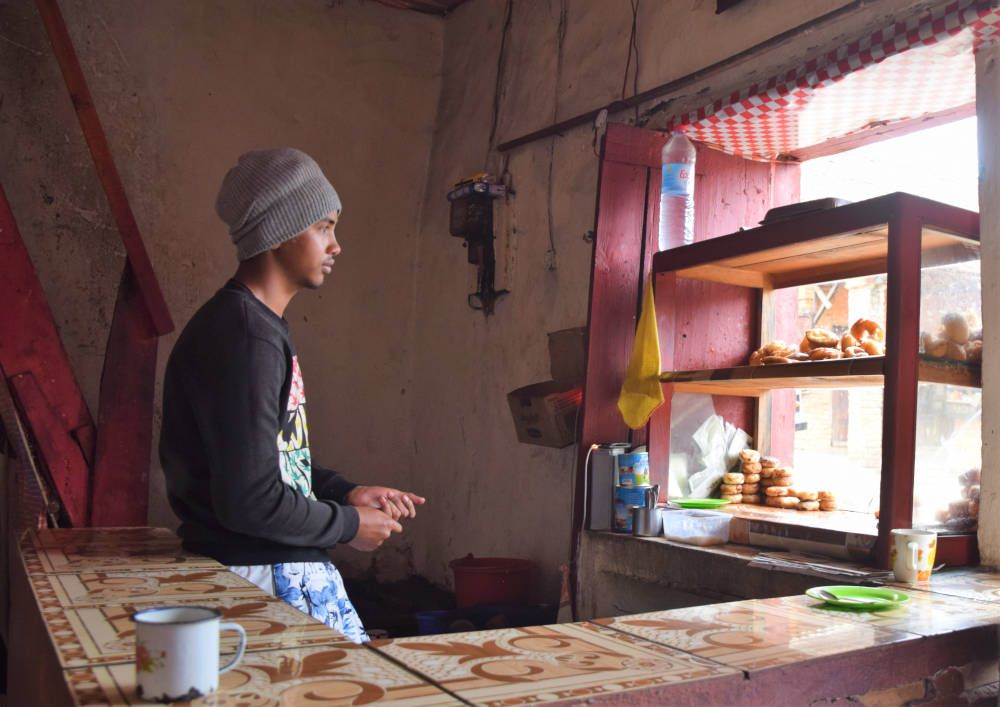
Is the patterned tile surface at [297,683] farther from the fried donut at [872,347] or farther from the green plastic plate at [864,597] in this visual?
the fried donut at [872,347]

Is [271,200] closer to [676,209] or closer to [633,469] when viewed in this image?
[633,469]

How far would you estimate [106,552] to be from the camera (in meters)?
2.07

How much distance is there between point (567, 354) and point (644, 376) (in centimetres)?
72

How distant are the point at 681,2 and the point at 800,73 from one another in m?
0.79

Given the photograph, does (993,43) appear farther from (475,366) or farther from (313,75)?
(313,75)

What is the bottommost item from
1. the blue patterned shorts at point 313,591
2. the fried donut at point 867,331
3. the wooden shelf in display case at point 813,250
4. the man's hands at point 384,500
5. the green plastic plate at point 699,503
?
the blue patterned shorts at point 313,591

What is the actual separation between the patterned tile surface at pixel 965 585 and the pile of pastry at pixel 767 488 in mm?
845

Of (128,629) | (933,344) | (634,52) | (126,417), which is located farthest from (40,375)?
(933,344)

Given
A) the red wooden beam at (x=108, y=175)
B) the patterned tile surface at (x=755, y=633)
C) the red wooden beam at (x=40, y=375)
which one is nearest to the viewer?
the patterned tile surface at (x=755, y=633)

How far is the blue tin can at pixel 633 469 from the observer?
308 centimetres

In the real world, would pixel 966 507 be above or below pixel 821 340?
below

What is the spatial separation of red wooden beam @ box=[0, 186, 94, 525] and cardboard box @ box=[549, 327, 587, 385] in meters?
1.87

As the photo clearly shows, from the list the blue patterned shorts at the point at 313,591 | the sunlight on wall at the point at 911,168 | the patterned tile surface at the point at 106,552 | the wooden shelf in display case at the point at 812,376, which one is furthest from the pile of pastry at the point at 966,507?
the patterned tile surface at the point at 106,552

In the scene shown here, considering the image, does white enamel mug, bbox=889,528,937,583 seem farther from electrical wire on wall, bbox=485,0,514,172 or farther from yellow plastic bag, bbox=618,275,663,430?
electrical wire on wall, bbox=485,0,514,172
